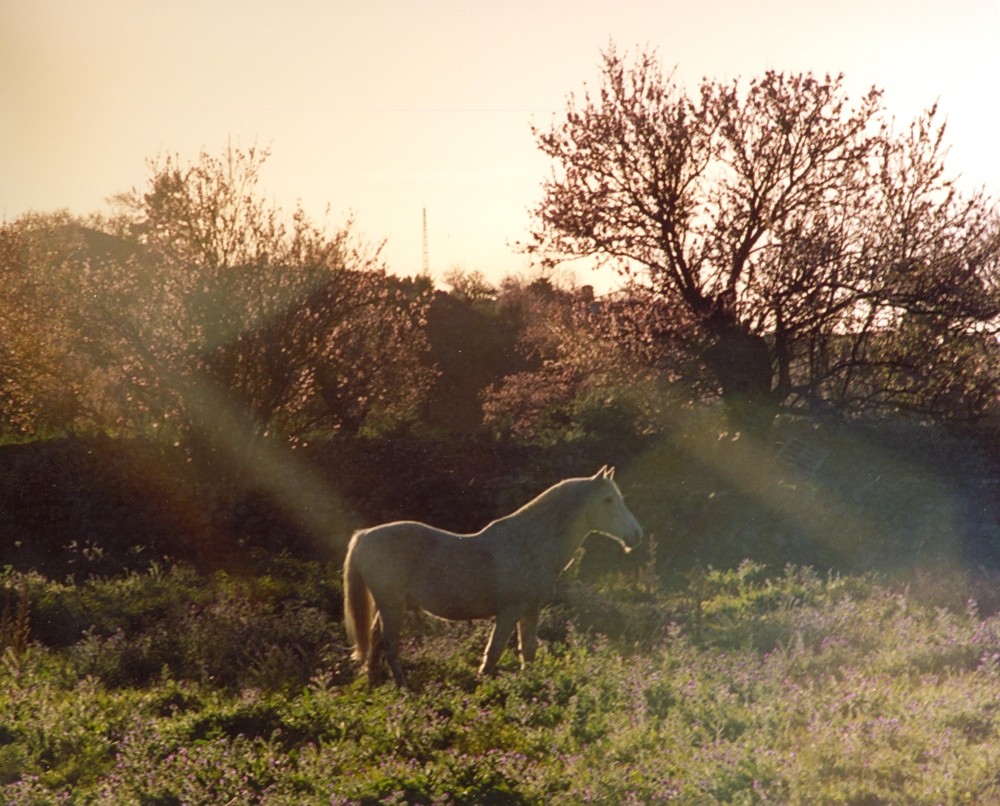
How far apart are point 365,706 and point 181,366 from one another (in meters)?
12.6

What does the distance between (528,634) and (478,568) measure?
820 mm

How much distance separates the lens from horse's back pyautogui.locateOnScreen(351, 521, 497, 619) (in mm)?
10523

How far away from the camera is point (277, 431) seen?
74.0ft

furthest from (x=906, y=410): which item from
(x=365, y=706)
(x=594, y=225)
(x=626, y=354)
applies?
(x=365, y=706)

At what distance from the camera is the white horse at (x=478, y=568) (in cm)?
1054

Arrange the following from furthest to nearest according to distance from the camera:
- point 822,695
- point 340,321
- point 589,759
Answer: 1. point 340,321
2. point 822,695
3. point 589,759

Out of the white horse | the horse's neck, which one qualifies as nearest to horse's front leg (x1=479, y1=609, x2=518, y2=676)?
the white horse

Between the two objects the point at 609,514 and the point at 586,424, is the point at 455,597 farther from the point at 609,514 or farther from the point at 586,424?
the point at 586,424

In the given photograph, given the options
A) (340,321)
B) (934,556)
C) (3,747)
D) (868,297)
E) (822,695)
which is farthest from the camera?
(340,321)

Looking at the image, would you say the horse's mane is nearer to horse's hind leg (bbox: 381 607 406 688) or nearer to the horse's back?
the horse's back

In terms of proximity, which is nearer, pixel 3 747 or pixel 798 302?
pixel 3 747

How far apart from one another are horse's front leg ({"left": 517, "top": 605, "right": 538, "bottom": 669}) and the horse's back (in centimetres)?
40

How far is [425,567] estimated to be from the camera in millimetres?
10570

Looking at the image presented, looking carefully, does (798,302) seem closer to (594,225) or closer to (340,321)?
(594,225)
